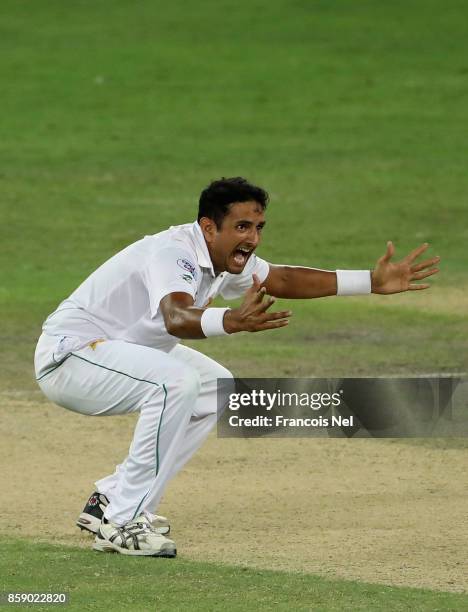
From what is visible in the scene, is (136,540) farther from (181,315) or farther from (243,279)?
(243,279)

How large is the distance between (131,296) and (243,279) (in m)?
0.67

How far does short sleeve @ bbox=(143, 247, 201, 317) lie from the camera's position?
22.6ft

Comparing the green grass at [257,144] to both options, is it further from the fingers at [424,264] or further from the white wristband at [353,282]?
the fingers at [424,264]

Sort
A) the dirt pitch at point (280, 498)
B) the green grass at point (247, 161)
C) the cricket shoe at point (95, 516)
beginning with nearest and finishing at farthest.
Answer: the dirt pitch at point (280, 498)
the cricket shoe at point (95, 516)
the green grass at point (247, 161)

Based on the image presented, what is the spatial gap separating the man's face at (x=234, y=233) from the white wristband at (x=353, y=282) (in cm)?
86

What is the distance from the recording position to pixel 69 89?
24469mm

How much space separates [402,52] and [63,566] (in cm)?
2089

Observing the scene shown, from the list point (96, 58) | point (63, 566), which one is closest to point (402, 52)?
point (96, 58)

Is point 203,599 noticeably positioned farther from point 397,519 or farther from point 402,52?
point 402,52

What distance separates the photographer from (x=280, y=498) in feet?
27.6

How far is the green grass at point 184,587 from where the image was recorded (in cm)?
616

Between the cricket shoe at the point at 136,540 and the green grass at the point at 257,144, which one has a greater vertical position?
the green grass at the point at 257,144

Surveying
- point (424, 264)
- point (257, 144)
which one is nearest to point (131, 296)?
point (424, 264)

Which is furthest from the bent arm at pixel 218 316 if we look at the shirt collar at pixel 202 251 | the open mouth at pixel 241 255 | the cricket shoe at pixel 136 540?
the cricket shoe at pixel 136 540
